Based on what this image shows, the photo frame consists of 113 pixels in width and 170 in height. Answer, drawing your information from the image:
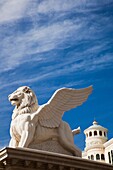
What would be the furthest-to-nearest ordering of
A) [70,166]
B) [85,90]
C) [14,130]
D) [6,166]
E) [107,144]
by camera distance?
[107,144], [85,90], [14,130], [70,166], [6,166]

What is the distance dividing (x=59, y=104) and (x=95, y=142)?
40948 millimetres

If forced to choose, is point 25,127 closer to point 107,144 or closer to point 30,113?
point 30,113

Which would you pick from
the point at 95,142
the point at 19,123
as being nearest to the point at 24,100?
the point at 19,123

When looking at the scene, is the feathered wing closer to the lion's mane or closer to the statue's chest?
the lion's mane

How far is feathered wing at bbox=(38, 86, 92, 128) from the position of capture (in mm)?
12516

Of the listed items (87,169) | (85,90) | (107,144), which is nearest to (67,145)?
(87,169)

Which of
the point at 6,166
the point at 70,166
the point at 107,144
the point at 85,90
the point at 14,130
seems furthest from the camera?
the point at 107,144

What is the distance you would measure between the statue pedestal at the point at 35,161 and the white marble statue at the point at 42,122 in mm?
906

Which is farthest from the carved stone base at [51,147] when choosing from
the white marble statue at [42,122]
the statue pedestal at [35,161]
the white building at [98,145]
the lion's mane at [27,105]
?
the white building at [98,145]

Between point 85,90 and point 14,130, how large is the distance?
2829mm

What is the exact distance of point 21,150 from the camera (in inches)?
420

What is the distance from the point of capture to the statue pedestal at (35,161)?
10.5m

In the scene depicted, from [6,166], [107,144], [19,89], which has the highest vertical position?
[107,144]

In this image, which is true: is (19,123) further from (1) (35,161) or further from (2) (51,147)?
(1) (35,161)
